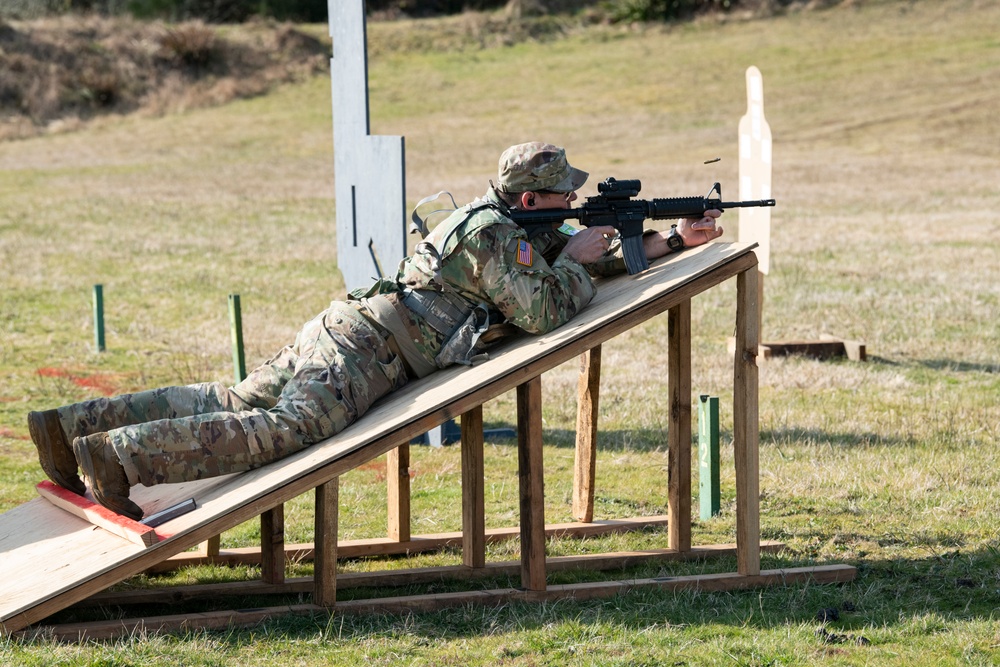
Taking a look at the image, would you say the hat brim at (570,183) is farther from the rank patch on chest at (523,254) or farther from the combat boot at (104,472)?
the combat boot at (104,472)

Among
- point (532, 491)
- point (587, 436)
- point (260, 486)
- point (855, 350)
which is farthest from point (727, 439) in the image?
point (260, 486)

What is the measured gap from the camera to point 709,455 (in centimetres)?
655

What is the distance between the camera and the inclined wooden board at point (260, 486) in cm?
452

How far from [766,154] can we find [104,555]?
6.29m

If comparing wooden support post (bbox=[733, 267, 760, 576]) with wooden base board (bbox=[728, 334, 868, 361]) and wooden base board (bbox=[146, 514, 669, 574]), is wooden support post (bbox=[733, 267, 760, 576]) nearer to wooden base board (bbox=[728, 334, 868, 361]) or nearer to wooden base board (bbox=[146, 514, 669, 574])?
wooden base board (bbox=[146, 514, 669, 574])

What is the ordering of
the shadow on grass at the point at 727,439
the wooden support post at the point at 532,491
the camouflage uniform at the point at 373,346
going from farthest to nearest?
the shadow on grass at the point at 727,439 → the wooden support post at the point at 532,491 → the camouflage uniform at the point at 373,346

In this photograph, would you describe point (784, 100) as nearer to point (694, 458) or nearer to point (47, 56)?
point (47, 56)

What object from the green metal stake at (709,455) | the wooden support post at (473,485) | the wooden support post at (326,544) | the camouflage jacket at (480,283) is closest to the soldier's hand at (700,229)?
the camouflage jacket at (480,283)

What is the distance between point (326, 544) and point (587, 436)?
1.88m

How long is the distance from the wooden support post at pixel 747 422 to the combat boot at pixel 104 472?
249 centimetres

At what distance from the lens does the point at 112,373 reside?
10.5 m

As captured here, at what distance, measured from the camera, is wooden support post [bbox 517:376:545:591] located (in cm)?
517

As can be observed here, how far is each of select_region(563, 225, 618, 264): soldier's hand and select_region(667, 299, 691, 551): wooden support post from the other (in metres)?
0.51

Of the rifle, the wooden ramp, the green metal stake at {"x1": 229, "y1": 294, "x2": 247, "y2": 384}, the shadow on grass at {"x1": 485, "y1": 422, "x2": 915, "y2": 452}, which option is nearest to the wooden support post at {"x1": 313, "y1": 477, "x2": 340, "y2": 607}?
the wooden ramp
